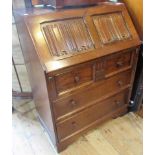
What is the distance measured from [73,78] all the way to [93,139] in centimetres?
73

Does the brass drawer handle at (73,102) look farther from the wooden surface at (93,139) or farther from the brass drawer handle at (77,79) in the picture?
the wooden surface at (93,139)

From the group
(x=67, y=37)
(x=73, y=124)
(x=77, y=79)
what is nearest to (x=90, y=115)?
(x=73, y=124)

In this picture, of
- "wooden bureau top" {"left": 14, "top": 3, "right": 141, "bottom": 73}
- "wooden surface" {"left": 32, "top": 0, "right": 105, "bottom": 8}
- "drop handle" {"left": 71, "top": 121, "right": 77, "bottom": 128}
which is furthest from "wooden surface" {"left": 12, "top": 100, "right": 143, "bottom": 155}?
"wooden surface" {"left": 32, "top": 0, "right": 105, "bottom": 8}

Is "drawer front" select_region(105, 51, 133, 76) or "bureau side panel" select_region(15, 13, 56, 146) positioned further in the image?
"drawer front" select_region(105, 51, 133, 76)

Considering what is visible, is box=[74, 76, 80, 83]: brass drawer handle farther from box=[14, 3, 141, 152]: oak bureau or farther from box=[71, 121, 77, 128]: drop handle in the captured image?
box=[71, 121, 77, 128]: drop handle

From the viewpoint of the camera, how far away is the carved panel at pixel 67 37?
1.12 metres

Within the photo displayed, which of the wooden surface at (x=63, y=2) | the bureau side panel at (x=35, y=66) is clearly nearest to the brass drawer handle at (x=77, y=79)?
the bureau side panel at (x=35, y=66)

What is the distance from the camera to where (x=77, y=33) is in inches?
47.9

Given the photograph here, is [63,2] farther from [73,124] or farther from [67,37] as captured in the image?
[73,124]

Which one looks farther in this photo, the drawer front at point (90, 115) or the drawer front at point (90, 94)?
the drawer front at point (90, 115)

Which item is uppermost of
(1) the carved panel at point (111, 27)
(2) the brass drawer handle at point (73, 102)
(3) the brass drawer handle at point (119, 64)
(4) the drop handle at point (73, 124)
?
(1) the carved panel at point (111, 27)

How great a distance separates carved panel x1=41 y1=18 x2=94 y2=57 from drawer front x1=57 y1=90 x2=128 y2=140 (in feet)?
1.80

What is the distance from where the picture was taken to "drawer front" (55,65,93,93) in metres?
1.15
